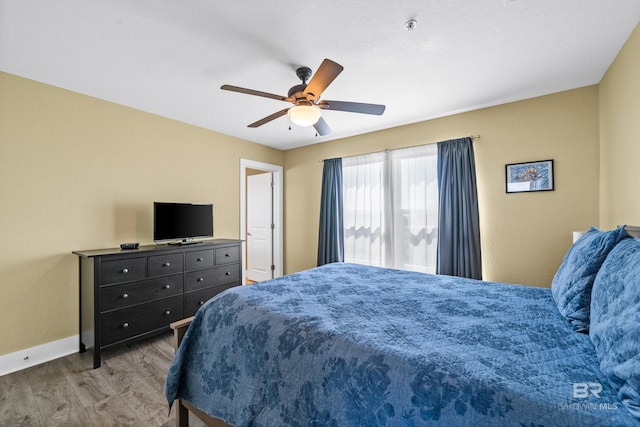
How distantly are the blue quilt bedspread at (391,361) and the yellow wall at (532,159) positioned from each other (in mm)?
1397

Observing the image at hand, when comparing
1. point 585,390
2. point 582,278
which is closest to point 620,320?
point 585,390

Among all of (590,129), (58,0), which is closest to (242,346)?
(58,0)

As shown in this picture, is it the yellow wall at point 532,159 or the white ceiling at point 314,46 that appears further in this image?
the yellow wall at point 532,159

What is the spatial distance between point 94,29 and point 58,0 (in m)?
0.25

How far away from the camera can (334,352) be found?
1180 millimetres

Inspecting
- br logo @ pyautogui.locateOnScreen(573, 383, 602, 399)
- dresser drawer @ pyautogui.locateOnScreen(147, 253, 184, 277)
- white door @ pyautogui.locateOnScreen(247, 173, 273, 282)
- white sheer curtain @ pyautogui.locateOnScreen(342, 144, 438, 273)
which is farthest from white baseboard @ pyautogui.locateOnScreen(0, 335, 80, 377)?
br logo @ pyautogui.locateOnScreen(573, 383, 602, 399)

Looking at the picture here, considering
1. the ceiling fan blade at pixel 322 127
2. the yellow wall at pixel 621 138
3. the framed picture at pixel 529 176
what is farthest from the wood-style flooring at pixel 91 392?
the framed picture at pixel 529 176

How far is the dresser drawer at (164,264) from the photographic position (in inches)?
113

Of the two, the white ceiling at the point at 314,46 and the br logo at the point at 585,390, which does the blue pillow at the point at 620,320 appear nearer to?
the br logo at the point at 585,390

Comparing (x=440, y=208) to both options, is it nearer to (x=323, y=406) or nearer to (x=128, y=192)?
(x=323, y=406)

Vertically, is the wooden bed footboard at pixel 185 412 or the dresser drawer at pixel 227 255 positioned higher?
the dresser drawer at pixel 227 255

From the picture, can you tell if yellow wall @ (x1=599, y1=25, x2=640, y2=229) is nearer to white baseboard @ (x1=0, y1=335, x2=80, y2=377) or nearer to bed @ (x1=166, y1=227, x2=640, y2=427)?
bed @ (x1=166, y1=227, x2=640, y2=427)

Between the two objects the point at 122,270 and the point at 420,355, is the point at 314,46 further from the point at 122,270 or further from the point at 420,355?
the point at 122,270

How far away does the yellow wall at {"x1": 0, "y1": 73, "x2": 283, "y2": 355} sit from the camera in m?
2.45
